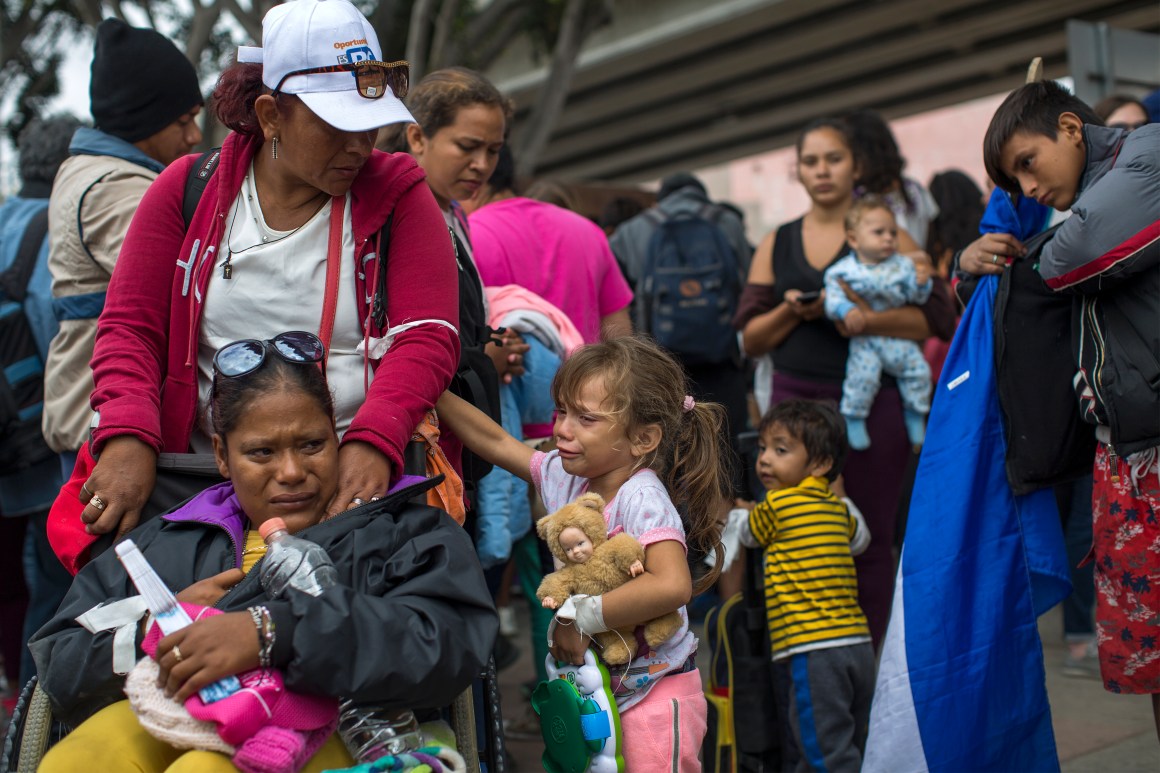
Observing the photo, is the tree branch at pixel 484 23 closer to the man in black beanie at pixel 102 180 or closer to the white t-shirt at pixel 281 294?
the man in black beanie at pixel 102 180

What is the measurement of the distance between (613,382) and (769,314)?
2108 millimetres

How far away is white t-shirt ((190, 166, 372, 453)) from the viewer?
9.87ft

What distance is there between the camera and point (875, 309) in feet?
16.1

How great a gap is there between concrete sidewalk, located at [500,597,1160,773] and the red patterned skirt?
947mm

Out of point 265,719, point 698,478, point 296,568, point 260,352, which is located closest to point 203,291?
point 260,352

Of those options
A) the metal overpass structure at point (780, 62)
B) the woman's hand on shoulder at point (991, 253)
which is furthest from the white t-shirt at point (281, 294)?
the metal overpass structure at point (780, 62)

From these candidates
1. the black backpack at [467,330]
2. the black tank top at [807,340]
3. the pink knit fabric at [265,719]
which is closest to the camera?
the pink knit fabric at [265,719]

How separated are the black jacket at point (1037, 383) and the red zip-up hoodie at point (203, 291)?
5.73 feet

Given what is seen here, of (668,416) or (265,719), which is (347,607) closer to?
(265,719)

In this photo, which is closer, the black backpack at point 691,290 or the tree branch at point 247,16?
the black backpack at point 691,290

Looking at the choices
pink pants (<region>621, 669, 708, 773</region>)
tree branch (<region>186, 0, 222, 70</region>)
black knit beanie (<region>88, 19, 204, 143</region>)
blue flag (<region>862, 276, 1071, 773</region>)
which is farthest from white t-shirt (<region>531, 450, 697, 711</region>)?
tree branch (<region>186, 0, 222, 70</region>)

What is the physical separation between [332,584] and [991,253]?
7.85ft

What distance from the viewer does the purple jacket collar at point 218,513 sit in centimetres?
275

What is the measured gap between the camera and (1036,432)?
3.81m
